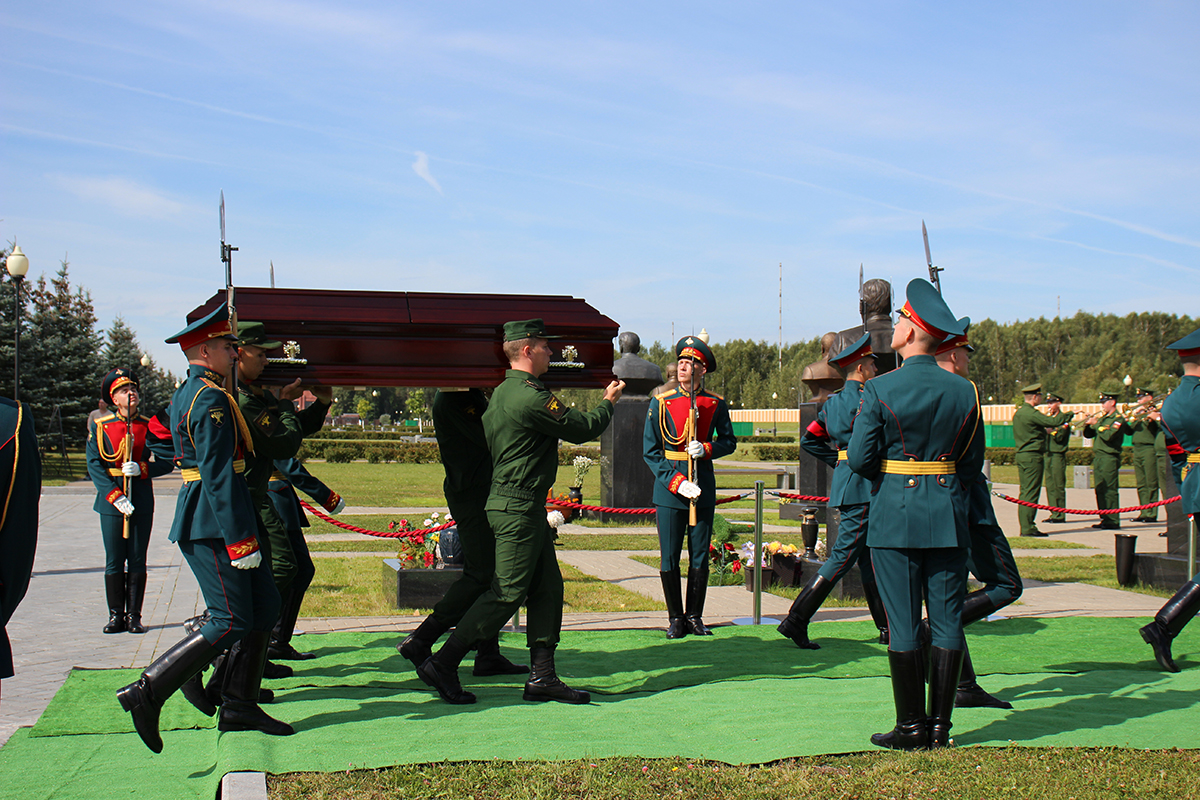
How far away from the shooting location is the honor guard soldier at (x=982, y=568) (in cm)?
525

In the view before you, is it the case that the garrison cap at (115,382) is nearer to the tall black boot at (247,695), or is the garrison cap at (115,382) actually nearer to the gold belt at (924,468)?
the tall black boot at (247,695)

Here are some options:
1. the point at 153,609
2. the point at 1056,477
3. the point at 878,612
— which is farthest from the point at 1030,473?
the point at 153,609

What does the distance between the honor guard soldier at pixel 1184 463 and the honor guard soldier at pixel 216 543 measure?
4968 mm

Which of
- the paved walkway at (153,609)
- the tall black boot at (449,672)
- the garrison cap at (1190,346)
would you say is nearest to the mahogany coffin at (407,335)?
the tall black boot at (449,672)

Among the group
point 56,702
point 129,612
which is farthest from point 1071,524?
point 56,702

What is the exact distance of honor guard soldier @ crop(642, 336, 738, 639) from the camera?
23.2ft

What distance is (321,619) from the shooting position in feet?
25.6

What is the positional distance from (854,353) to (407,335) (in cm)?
288

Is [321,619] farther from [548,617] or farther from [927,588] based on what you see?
[927,588]

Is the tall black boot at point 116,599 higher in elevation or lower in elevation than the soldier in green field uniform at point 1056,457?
lower

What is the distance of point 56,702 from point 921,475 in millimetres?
4456

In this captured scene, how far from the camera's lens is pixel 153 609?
839 cm

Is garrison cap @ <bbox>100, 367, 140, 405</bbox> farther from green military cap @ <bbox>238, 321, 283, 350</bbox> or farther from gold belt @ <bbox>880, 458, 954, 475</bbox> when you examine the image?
gold belt @ <bbox>880, 458, 954, 475</bbox>

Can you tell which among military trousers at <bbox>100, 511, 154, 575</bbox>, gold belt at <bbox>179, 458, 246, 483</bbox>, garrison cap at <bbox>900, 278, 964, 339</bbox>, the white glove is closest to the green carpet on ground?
the white glove
